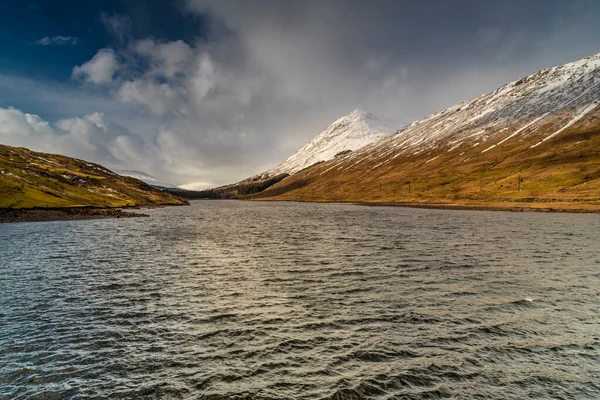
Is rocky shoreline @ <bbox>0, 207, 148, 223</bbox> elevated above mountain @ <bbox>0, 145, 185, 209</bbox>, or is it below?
below

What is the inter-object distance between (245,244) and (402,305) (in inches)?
1437

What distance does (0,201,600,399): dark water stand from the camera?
48.3ft

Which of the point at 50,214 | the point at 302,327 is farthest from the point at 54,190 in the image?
the point at 302,327

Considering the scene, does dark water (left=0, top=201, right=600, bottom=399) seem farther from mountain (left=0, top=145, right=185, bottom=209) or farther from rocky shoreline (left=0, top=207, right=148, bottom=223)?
mountain (left=0, top=145, right=185, bottom=209)

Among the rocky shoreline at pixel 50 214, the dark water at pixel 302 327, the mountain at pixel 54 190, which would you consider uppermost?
the mountain at pixel 54 190

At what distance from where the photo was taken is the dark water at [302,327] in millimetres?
14734

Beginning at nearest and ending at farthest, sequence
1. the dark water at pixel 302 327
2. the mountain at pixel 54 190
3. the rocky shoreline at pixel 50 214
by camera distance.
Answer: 1. the dark water at pixel 302 327
2. the rocky shoreline at pixel 50 214
3. the mountain at pixel 54 190

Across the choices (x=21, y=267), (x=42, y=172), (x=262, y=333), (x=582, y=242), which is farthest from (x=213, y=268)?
(x=42, y=172)

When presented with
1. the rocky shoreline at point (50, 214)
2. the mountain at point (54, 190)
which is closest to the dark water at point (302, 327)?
the rocky shoreline at point (50, 214)

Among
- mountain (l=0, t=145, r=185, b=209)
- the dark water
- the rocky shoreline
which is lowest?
the dark water

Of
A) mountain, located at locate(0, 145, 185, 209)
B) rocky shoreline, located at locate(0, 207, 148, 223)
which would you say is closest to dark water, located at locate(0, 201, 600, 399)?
rocky shoreline, located at locate(0, 207, 148, 223)

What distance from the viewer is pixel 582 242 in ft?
175

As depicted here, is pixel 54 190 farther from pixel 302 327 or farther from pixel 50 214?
pixel 302 327

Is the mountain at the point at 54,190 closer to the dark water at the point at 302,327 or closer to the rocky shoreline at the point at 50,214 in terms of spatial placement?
the rocky shoreline at the point at 50,214
